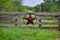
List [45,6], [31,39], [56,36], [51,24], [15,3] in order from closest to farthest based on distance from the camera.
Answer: [31,39] → [56,36] → [51,24] → [15,3] → [45,6]

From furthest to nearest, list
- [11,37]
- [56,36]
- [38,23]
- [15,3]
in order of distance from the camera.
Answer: [15,3] < [38,23] < [56,36] < [11,37]

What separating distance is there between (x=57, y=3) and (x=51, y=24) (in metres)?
12.2

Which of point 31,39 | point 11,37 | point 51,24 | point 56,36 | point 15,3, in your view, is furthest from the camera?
point 15,3

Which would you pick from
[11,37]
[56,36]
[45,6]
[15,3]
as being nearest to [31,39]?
[11,37]

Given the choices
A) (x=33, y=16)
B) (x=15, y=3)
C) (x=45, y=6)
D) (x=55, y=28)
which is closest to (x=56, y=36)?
(x=55, y=28)

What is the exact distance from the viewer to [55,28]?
11.6 metres

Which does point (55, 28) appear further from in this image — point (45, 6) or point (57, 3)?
point (45, 6)

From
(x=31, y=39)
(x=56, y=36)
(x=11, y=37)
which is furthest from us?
(x=56, y=36)

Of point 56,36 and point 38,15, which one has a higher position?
point 38,15

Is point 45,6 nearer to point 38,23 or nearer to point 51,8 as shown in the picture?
point 51,8

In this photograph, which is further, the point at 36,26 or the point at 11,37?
the point at 36,26

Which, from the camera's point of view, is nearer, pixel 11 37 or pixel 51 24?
pixel 11 37

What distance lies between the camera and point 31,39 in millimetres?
8172

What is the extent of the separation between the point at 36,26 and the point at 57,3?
1301cm
